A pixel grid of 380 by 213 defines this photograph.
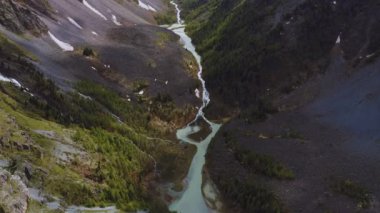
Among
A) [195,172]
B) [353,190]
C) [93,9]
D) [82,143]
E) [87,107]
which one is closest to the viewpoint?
[353,190]

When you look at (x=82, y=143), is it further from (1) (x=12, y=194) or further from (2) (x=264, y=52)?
(2) (x=264, y=52)

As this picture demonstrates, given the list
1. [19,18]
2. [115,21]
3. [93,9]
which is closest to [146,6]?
[115,21]

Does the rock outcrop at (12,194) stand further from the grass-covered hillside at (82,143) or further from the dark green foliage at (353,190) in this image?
the dark green foliage at (353,190)

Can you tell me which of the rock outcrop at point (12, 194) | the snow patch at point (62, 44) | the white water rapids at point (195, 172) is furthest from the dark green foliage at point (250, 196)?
the snow patch at point (62, 44)

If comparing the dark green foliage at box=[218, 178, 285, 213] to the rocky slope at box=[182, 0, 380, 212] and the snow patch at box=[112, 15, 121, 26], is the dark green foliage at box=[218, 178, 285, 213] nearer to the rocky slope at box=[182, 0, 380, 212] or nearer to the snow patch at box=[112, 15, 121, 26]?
the rocky slope at box=[182, 0, 380, 212]

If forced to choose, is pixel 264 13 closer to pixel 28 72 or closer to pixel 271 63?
pixel 271 63

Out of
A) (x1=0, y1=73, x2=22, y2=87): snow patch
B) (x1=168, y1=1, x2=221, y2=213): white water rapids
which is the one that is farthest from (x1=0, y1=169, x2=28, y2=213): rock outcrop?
(x1=0, y1=73, x2=22, y2=87): snow patch

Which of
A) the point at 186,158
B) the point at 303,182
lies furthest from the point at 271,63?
the point at 303,182
